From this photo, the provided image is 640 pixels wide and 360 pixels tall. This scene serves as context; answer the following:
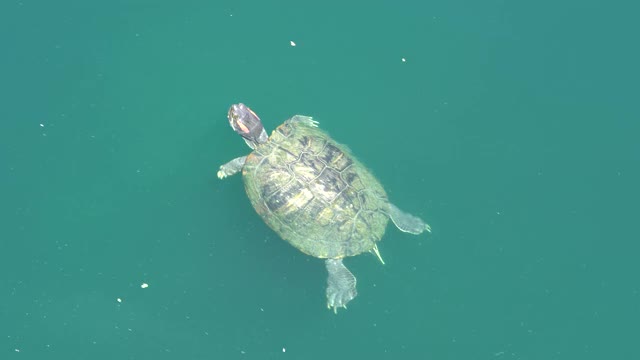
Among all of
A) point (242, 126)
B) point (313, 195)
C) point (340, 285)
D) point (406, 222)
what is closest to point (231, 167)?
point (242, 126)

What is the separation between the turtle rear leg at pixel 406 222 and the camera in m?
4.56

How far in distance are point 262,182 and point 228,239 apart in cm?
74

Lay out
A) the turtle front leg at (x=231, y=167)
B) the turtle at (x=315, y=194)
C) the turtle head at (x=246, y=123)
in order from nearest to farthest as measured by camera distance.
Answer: the turtle at (x=315, y=194) < the turtle head at (x=246, y=123) < the turtle front leg at (x=231, y=167)

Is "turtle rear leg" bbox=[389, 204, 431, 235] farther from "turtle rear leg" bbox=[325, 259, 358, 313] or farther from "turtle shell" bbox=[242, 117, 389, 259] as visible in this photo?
"turtle rear leg" bbox=[325, 259, 358, 313]

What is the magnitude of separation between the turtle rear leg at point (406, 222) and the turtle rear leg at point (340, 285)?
0.55m

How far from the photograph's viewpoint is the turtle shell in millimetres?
4105

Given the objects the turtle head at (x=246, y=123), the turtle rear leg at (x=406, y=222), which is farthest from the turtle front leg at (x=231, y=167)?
the turtle rear leg at (x=406, y=222)

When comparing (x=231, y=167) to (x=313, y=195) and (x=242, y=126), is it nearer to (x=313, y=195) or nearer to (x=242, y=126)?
(x=242, y=126)

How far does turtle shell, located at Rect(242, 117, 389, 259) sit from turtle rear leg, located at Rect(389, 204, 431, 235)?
0.83 ft

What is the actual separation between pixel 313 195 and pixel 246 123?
851 millimetres

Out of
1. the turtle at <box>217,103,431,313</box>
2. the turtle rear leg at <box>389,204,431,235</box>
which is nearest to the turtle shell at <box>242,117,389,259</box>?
the turtle at <box>217,103,431,313</box>

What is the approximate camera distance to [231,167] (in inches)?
180

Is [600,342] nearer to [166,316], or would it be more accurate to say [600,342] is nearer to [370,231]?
[370,231]

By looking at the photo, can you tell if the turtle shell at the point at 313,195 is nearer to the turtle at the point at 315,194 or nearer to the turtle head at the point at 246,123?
the turtle at the point at 315,194
